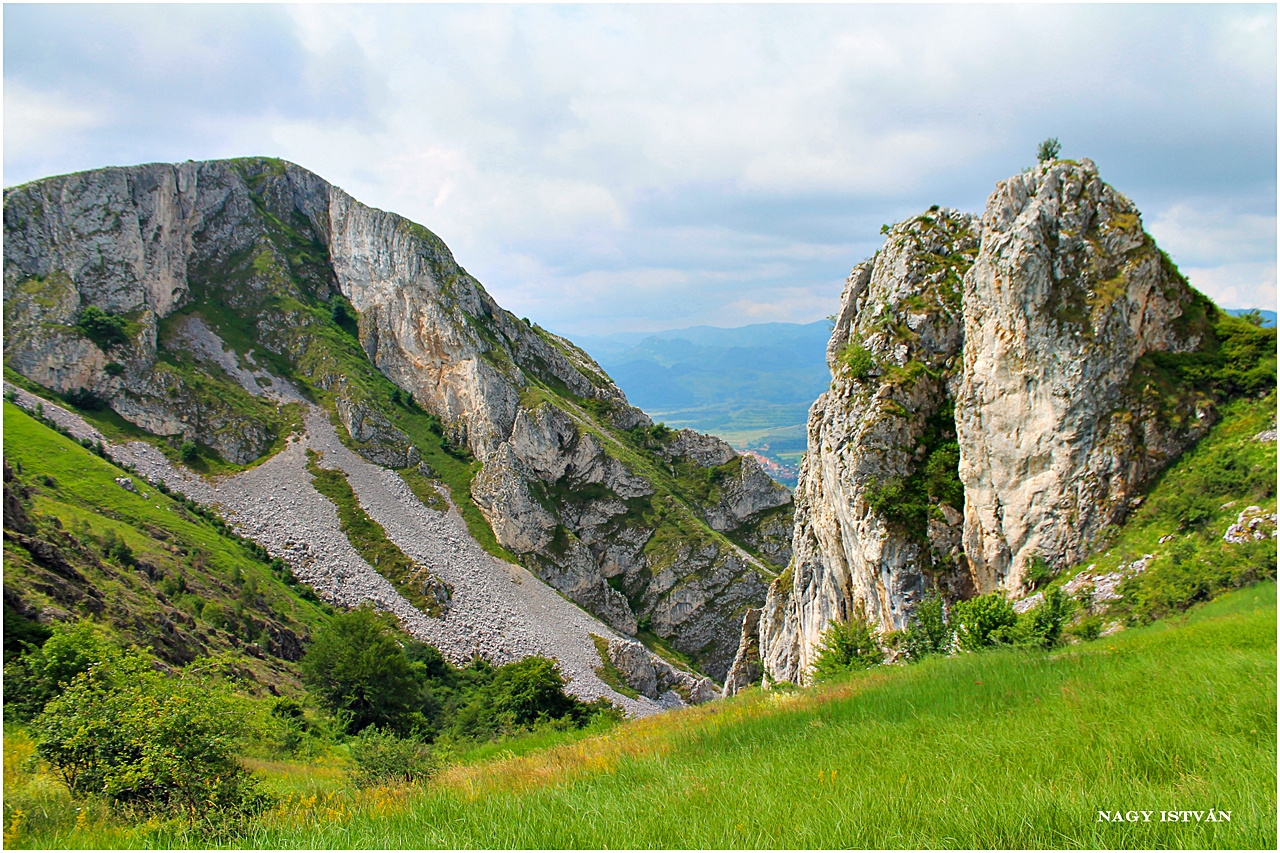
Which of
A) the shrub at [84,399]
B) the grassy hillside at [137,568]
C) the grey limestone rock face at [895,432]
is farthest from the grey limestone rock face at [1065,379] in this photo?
the shrub at [84,399]

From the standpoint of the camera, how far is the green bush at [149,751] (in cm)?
785

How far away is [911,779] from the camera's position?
5641 mm

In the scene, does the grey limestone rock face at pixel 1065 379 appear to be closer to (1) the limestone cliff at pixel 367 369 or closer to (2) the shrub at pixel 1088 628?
(2) the shrub at pixel 1088 628

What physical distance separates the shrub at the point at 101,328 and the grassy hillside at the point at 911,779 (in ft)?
293

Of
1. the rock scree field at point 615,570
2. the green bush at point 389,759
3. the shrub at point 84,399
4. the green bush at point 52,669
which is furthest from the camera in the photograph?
the shrub at point 84,399

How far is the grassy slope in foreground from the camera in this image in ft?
14.5

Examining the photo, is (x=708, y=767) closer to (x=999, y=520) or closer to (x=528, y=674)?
(x=999, y=520)

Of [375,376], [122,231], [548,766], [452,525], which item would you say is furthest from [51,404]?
[548,766]

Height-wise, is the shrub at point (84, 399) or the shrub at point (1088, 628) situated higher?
the shrub at point (84, 399)

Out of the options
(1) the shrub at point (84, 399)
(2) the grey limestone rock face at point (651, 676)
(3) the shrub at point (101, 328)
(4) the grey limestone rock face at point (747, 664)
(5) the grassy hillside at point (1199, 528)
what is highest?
(3) the shrub at point (101, 328)

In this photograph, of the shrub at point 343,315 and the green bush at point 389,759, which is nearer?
the green bush at point 389,759

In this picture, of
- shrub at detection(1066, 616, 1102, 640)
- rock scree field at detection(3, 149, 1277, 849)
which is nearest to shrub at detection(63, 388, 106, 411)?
rock scree field at detection(3, 149, 1277, 849)

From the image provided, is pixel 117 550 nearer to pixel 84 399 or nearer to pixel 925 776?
pixel 84 399

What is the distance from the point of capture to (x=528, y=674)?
136ft
